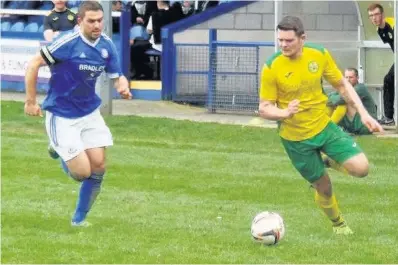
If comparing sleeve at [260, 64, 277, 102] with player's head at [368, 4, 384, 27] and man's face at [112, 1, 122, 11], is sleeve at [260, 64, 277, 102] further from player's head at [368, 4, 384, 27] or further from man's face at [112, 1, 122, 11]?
man's face at [112, 1, 122, 11]

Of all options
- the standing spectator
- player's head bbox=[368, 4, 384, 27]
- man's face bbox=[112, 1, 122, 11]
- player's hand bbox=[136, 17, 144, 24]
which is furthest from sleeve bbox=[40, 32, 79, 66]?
player's hand bbox=[136, 17, 144, 24]

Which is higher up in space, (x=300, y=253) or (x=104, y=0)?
(x=104, y=0)

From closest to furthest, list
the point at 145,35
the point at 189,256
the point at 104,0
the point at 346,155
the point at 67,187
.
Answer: the point at 189,256
the point at 346,155
the point at 67,187
the point at 104,0
the point at 145,35

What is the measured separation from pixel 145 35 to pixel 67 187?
9.69 m

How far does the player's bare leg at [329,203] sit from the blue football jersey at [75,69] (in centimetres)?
201

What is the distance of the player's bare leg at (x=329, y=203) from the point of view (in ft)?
31.1

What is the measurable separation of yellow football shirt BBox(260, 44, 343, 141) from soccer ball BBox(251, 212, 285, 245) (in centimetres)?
79

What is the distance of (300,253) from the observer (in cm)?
873

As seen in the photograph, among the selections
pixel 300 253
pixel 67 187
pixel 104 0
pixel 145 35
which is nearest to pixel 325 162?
pixel 300 253

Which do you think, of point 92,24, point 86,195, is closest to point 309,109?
point 92,24

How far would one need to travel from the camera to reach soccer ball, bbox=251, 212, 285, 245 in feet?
29.5

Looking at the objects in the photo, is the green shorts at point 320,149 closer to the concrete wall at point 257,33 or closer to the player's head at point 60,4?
the player's head at point 60,4

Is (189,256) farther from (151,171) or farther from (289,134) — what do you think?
(151,171)

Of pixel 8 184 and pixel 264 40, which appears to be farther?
pixel 264 40
